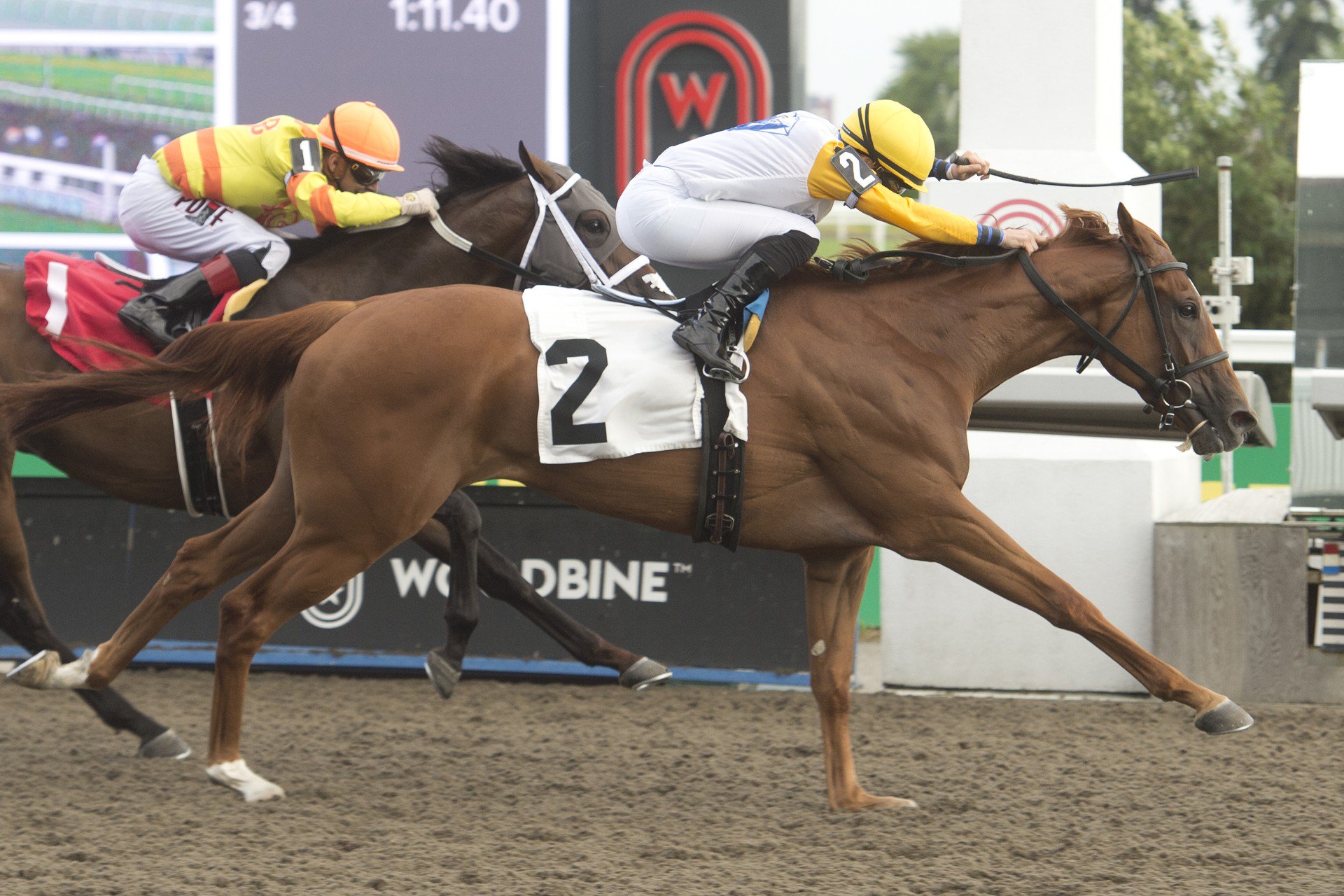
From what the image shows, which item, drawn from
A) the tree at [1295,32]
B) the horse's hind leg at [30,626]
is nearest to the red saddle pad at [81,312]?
the horse's hind leg at [30,626]

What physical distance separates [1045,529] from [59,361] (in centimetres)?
380

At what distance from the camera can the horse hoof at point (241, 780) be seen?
14.8ft

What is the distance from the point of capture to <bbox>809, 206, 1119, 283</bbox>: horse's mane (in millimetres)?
4484

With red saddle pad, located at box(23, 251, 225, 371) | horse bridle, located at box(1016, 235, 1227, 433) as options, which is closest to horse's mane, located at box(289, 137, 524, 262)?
red saddle pad, located at box(23, 251, 225, 371)

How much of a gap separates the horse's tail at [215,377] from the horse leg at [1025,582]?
1731mm

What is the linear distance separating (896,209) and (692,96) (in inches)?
107

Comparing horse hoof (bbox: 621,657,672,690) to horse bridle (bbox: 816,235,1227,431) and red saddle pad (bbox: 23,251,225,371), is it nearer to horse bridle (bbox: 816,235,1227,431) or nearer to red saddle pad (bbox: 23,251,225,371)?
horse bridle (bbox: 816,235,1227,431)

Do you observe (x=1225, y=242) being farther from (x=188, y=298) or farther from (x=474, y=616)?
(x=188, y=298)

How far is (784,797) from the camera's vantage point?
4809 mm

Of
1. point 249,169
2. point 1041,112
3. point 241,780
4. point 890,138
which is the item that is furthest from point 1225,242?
point 241,780

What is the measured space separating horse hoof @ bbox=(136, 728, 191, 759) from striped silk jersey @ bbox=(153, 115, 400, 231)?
1733 millimetres

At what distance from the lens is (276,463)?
5.05 meters

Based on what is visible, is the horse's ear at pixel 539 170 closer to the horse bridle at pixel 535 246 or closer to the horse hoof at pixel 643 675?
the horse bridle at pixel 535 246

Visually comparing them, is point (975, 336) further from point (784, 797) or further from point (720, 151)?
point (784, 797)
